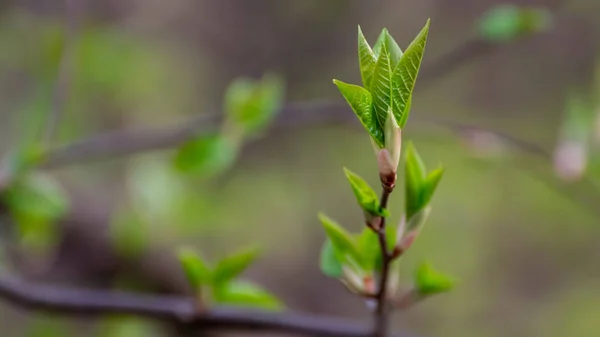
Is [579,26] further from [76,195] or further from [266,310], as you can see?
[266,310]


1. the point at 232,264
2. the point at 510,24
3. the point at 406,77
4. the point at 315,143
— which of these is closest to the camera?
the point at 406,77

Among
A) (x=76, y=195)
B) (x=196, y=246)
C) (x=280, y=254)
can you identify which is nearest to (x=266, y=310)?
(x=76, y=195)

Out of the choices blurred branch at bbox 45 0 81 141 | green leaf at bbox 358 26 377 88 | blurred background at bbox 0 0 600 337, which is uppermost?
blurred branch at bbox 45 0 81 141

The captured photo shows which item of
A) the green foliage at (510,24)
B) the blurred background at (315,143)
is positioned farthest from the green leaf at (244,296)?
the blurred background at (315,143)

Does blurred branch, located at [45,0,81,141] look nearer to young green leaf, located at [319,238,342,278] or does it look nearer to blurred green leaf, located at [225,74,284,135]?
blurred green leaf, located at [225,74,284,135]

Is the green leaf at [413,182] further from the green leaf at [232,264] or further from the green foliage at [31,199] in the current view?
the green foliage at [31,199]

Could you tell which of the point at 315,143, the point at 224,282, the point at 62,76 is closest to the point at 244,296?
the point at 224,282

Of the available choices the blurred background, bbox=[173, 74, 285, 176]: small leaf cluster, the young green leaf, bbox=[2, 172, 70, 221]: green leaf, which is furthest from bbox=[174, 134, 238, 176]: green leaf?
the blurred background

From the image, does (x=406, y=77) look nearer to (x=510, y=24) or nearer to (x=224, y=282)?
(x=224, y=282)
